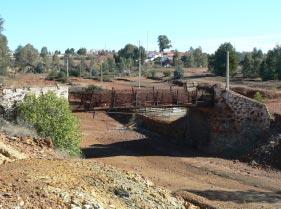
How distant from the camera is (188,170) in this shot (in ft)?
127

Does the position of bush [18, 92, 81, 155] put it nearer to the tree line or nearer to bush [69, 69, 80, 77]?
the tree line

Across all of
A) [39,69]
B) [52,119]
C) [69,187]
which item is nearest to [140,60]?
[39,69]

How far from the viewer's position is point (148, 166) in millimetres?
39625

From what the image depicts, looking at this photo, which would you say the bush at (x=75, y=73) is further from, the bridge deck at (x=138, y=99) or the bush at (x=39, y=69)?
the bridge deck at (x=138, y=99)

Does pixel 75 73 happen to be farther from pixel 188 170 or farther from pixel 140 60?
pixel 188 170

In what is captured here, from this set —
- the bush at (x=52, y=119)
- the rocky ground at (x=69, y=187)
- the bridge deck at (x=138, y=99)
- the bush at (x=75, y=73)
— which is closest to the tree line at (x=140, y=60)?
the bush at (x=75, y=73)

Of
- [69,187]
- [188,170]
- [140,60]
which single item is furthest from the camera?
[140,60]

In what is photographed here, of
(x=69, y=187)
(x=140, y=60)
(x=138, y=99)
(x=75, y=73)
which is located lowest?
(x=69, y=187)

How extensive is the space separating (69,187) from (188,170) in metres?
22.6

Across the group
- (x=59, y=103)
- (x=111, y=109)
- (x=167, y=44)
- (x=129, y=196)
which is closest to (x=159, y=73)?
(x=167, y=44)

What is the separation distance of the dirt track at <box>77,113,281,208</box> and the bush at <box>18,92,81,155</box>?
523cm

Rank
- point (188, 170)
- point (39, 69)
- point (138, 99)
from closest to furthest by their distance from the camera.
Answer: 1. point (188, 170)
2. point (138, 99)
3. point (39, 69)

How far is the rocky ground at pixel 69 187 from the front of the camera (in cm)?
1550

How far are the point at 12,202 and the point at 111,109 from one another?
2790 cm
